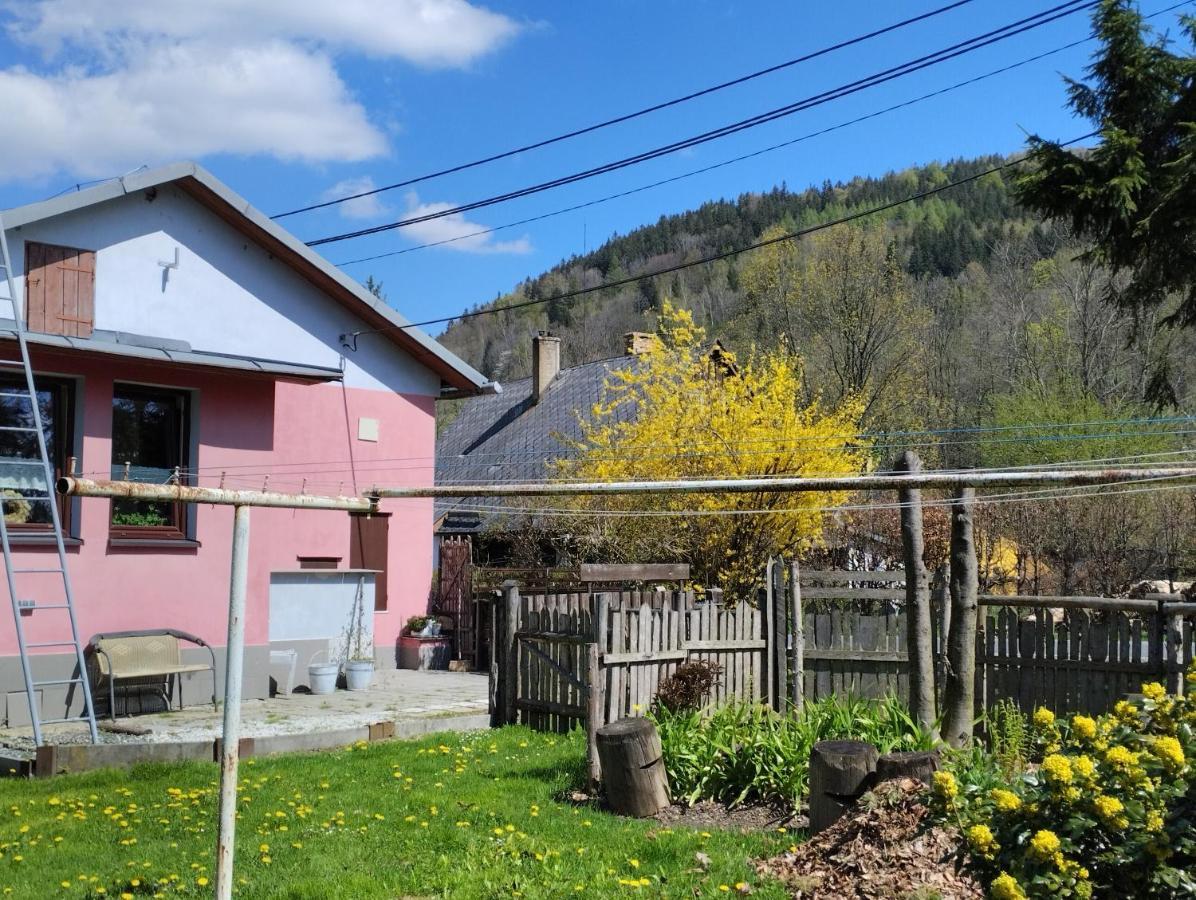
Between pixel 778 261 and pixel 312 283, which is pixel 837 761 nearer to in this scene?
pixel 312 283

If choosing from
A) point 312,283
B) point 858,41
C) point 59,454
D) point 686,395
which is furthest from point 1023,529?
point 59,454

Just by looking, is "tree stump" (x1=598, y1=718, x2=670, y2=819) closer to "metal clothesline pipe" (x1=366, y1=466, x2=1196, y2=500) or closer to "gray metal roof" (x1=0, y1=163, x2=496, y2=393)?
"metal clothesline pipe" (x1=366, y1=466, x2=1196, y2=500)

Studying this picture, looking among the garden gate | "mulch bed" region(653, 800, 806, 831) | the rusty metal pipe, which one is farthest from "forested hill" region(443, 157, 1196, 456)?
the rusty metal pipe

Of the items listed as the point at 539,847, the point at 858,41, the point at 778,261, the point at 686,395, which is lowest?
the point at 539,847

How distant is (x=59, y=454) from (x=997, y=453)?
77.3 ft

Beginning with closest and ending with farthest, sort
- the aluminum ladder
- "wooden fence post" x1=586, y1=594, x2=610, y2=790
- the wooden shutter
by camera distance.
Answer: "wooden fence post" x1=586, y1=594, x2=610, y2=790
the aluminum ladder
the wooden shutter

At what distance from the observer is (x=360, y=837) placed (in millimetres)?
7562

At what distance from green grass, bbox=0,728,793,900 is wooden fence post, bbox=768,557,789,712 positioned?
105 inches

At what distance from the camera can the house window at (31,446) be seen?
12883 millimetres

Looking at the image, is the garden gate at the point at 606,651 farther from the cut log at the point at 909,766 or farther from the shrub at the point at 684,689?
the cut log at the point at 909,766

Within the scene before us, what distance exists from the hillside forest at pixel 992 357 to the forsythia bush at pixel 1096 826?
690 cm

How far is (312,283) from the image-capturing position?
1714cm

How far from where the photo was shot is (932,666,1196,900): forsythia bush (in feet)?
15.1

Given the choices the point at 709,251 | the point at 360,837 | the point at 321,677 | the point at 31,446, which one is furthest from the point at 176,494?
the point at 709,251
